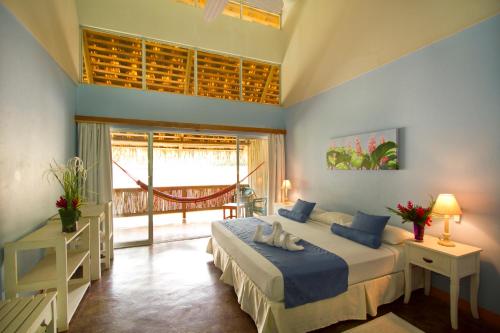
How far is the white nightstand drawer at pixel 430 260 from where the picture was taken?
5.82 ft

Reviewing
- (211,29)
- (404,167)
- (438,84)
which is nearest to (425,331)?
(404,167)

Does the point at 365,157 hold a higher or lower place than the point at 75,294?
higher

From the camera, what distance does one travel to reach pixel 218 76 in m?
4.19

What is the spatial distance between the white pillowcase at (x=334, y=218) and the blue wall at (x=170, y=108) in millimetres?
2114

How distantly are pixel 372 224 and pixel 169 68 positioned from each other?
12.2 feet

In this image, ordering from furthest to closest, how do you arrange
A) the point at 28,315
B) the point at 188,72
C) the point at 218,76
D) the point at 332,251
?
1. the point at 218,76
2. the point at 188,72
3. the point at 332,251
4. the point at 28,315

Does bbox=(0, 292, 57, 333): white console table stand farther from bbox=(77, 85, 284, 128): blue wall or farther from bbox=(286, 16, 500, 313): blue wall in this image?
bbox=(286, 16, 500, 313): blue wall

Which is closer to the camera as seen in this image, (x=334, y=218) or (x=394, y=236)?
(x=394, y=236)

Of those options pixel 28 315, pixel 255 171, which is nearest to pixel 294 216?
pixel 255 171

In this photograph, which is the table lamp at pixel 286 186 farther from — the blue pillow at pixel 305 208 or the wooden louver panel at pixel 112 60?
the wooden louver panel at pixel 112 60

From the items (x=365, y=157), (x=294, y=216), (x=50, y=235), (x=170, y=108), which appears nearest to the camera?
(x=50, y=235)

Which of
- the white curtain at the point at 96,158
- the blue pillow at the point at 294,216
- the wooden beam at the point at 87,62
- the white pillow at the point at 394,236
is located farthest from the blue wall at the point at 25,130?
the white pillow at the point at 394,236

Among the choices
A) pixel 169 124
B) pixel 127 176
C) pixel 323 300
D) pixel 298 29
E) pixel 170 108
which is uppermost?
pixel 298 29

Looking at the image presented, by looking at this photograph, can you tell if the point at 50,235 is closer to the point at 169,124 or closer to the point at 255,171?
the point at 169,124
